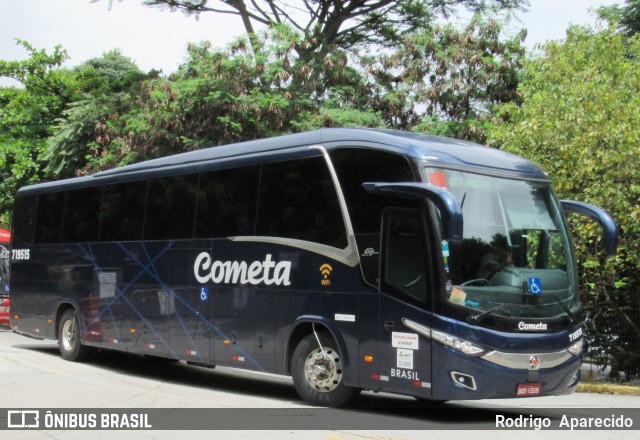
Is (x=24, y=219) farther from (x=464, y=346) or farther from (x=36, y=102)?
(x=36, y=102)

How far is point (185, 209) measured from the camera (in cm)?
1416

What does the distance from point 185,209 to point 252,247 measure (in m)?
2.05

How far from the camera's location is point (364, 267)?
1083 cm

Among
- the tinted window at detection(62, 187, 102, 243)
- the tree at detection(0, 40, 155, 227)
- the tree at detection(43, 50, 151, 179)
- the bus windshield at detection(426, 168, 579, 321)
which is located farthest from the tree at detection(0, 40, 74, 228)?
the bus windshield at detection(426, 168, 579, 321)

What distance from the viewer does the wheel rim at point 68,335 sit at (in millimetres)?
17375

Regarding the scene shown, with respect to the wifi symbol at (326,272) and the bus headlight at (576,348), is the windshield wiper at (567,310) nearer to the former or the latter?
the bus headlight at (576,348)

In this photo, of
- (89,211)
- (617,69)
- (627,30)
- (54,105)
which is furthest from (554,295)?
(54,105)

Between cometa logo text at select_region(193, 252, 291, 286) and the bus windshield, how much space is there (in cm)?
277

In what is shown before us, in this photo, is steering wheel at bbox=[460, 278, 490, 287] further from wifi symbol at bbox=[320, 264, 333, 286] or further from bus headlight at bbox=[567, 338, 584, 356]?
wifi symbol at bbox=[320, 264, 333, 286]

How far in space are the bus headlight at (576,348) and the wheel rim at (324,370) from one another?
111 inches

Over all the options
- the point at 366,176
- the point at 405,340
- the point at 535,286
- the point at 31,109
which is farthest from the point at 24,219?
the point at 31,109

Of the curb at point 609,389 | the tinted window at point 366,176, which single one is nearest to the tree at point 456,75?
the curb at point 609,389

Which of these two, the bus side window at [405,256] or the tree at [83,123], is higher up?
the tree at [83,123]

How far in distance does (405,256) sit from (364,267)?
0.65 metres
